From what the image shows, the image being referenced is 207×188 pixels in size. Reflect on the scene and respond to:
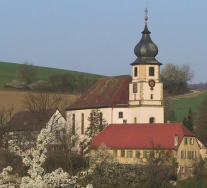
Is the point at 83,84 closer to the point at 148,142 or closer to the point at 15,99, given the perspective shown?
the point at 15,99

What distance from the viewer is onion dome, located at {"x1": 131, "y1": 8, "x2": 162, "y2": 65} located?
64625mm

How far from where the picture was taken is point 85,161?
58719 millimetres

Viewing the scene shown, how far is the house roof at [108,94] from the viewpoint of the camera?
2625 inches

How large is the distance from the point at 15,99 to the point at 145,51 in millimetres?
31787

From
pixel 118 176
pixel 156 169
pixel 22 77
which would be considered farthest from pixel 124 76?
pixel 22 77

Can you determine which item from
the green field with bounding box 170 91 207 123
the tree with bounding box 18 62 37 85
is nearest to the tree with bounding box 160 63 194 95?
the green field with bounding box 170 91 207 123

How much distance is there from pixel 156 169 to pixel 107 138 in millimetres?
12312

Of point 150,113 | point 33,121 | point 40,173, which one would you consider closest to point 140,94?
point 150,113

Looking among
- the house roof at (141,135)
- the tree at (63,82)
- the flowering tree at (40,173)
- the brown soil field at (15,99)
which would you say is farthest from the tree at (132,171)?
the tree at (63,82)

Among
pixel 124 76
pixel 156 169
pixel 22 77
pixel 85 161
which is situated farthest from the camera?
pixel 22 77

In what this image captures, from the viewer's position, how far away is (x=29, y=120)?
77312 millimetres

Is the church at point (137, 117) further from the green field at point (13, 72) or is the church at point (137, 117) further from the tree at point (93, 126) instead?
the green field at point (13, 72)

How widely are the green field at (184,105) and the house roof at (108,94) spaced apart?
15273 millimetres

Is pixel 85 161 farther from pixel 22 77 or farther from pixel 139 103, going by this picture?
pixel 22 77
